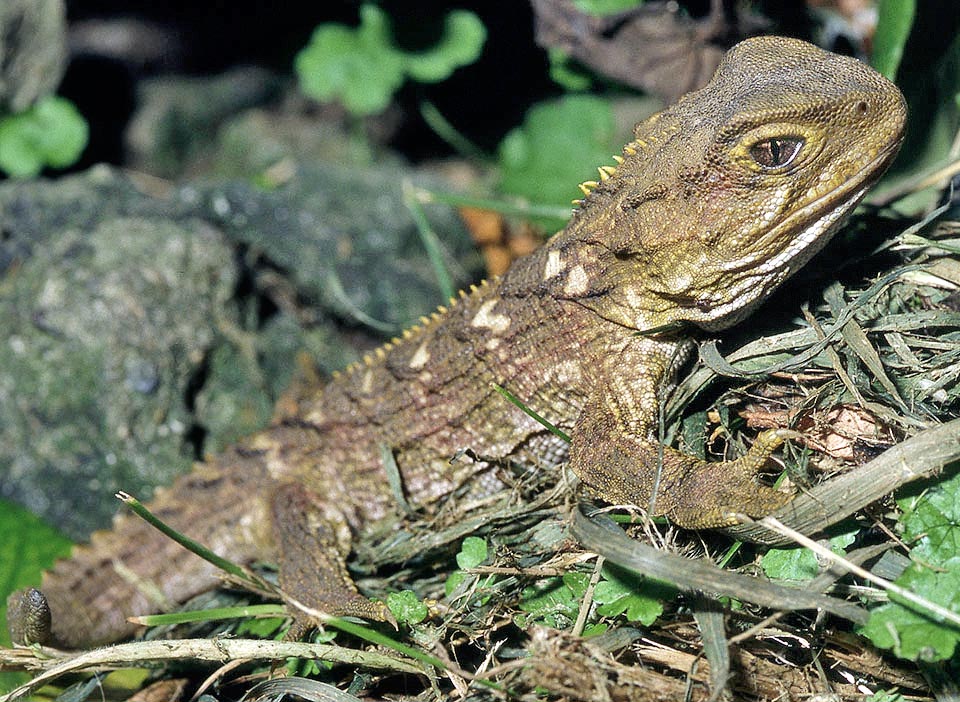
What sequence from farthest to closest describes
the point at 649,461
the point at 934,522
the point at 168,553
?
the point at 168,553 < the point at 649,461 < the point at 934,522

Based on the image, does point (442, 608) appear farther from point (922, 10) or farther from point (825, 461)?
point (922, 10)

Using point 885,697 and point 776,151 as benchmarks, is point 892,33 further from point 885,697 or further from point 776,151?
point 885,697

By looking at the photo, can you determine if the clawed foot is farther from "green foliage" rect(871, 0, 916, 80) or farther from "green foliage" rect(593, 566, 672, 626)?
"green foliage" rect(871, 0, 916, 80)

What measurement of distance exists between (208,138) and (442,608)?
532cm

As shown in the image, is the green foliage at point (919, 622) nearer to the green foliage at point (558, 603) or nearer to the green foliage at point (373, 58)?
the green foliage at point (558, 603)

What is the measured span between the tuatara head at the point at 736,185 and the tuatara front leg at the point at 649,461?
8.3 inches

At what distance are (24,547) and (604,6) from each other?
14.8 ft

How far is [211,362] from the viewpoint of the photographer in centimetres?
545

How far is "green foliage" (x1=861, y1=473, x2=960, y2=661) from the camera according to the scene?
8.61 ft

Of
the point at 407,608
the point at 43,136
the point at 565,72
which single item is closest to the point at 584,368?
the point at 407,608

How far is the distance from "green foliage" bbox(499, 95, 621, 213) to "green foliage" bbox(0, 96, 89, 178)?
3.25 m

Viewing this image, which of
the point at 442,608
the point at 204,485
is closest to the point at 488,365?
the point at 442,608

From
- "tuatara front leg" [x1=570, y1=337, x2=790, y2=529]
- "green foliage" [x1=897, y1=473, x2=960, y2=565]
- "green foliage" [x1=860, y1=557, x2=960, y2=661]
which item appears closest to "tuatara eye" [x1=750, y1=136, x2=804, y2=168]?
"tuatara front leg" [x1=570, y1=337, x2=790, y2=529]

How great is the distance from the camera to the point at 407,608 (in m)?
3.43
